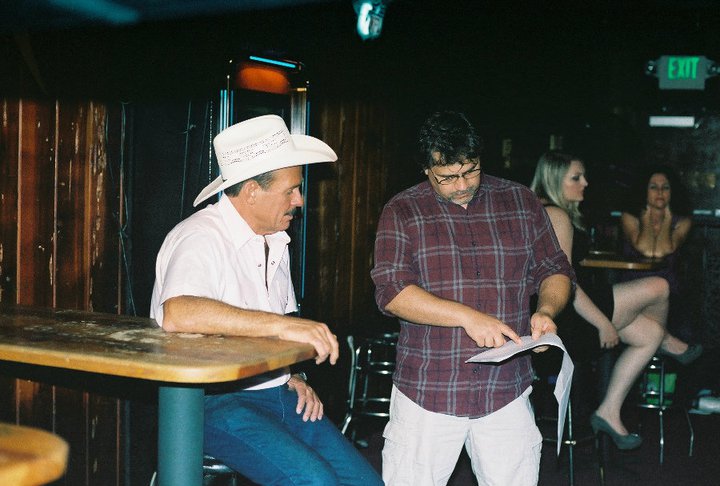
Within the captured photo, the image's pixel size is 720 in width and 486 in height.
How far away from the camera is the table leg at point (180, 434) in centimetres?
208

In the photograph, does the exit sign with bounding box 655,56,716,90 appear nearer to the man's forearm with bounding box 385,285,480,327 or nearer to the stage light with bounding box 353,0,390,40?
the stage light with bounding box 353,0,390,40

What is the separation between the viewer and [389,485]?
2.73 m

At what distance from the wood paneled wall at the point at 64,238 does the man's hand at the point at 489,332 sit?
1.68m

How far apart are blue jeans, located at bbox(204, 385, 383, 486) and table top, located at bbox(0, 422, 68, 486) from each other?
43.6 inches

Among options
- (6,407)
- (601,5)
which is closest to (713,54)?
(601,5)

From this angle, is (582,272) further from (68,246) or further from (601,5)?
(601,5)

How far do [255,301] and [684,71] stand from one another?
6.90 m

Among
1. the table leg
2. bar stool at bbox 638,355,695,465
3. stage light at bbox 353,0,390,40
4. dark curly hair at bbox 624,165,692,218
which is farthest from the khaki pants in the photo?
dark curly hair at bbox 624,165,692,218

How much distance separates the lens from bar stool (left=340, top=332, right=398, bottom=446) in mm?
4777

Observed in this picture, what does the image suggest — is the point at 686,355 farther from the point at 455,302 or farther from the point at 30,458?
the point at 30,458

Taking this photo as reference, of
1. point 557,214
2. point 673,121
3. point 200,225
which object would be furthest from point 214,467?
point 673,121

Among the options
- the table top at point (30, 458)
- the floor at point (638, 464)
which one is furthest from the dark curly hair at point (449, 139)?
the floor at point (638, 464)

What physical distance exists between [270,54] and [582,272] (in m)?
2.04

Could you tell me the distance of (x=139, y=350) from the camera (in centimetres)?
203
